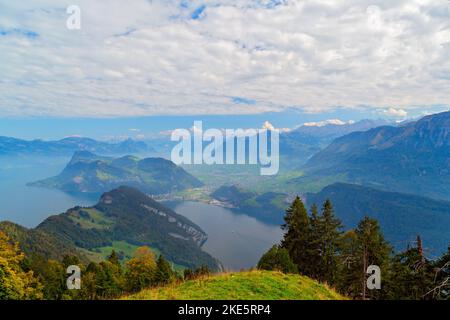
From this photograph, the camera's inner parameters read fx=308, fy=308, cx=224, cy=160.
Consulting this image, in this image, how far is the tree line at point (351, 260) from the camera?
27.1 metres

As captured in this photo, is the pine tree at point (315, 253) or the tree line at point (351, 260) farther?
the pine tree at point (315, 253)

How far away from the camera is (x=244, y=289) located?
51.0 ft

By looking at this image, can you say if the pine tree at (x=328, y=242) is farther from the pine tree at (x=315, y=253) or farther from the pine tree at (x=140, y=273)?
the pine tree at (x=140, y=273)

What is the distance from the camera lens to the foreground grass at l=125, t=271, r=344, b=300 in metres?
14.7

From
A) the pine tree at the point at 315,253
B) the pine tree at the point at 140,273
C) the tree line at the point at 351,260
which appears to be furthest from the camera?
the pine tree at the point at 140,273

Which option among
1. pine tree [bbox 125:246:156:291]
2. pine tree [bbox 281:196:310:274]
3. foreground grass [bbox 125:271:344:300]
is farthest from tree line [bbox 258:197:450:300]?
pine tree [bbox 125:246:156:291]

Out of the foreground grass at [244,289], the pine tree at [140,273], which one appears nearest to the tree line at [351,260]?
the foreground grass at [244,289]

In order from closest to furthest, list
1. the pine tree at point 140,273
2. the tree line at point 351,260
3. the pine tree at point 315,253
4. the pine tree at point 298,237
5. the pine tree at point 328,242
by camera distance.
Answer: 1. the tree line at point 351,260
2. the pine tree at point 328,242
3. the pine tree at point 315,253
4. the pine tree at point 298,237
5. the pine tree at point 140,273

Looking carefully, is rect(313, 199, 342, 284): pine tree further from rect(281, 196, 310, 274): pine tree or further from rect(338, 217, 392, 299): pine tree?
rect(338, 217, 392, 299): pine tree

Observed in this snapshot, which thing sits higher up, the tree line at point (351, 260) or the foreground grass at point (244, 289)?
the foreground grass at point (244, 289)

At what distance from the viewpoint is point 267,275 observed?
1800 centimetres
